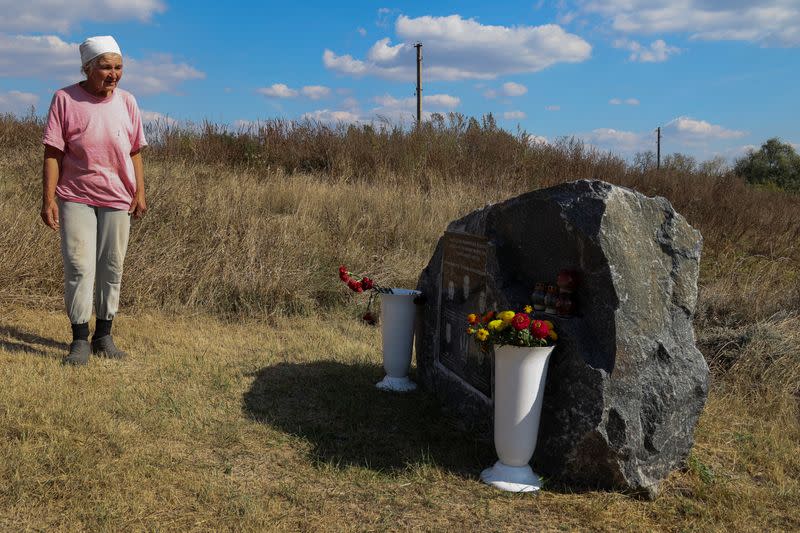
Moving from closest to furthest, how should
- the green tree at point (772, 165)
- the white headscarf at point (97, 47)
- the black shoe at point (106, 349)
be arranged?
the white headscarf at point (97, 47) < the black shoe at point (106, 349) < the green tree at point (772, 165)

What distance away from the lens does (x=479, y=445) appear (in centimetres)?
404

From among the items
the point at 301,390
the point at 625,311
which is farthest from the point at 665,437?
the point at 301,390

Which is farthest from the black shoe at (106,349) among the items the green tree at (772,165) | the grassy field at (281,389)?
the green tree at (772,165)

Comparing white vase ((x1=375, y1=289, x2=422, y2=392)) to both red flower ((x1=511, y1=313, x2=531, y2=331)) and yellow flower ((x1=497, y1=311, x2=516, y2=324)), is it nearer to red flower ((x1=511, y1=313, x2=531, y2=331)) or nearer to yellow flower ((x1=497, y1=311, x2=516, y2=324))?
yellow flower ((x1=497, y1=311, x2=516, y2=324))

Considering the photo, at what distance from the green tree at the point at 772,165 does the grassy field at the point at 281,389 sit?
17910 millimetres

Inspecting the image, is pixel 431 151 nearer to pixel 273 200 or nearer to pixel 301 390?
pixel 273 200

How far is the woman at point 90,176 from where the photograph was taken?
15.0 feet

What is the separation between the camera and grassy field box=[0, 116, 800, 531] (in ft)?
10.7

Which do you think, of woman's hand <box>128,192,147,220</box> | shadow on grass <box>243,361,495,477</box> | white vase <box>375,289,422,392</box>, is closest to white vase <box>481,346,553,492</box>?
shadow on grass <box>243,361,495,477</box>

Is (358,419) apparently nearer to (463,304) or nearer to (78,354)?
(463,304)

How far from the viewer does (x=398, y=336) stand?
16.2 ft

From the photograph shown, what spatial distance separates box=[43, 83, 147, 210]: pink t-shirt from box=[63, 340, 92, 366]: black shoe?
3.32 feet

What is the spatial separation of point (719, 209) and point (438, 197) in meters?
5.40

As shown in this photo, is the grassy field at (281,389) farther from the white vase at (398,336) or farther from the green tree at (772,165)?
the green tree at (772,165)
